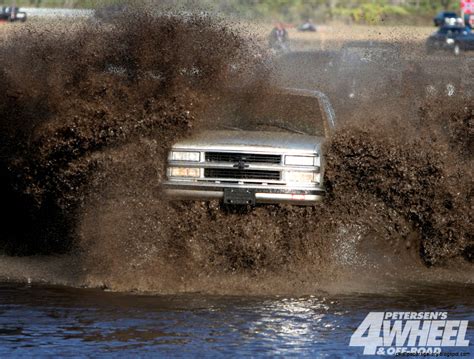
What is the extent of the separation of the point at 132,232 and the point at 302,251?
5.25 ft

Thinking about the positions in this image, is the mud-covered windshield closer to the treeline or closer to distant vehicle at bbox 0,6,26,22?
distant vehicle at bbox 0,6,26,22

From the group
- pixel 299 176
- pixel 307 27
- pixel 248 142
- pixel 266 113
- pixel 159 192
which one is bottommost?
pixel 159 192

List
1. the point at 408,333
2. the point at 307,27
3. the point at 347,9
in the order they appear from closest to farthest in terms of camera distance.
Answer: the point at 408,333, the point at 307,27, the point at 347,9

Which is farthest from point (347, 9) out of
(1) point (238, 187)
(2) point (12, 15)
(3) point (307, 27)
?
(1) point (238, 187)

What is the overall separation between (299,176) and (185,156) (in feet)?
3.54

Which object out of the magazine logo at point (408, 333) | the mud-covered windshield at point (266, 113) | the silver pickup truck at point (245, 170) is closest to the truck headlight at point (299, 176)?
the silver pickup truck at point (245, 170)

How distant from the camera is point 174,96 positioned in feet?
35.1

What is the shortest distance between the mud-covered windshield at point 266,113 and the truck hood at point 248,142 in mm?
293

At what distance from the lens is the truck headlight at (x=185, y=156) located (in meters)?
10.2

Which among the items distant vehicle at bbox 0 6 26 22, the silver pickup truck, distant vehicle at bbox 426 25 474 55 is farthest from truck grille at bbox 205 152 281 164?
distant vehicle at bbox 426 25 474 55

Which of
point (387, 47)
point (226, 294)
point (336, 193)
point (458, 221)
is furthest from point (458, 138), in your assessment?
point (387, 47)

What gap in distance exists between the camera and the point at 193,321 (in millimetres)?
8406

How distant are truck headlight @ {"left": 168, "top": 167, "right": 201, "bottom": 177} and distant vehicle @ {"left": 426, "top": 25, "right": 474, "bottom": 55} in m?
29.3

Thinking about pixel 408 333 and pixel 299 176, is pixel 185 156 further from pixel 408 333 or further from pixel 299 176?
pixel 408 333
